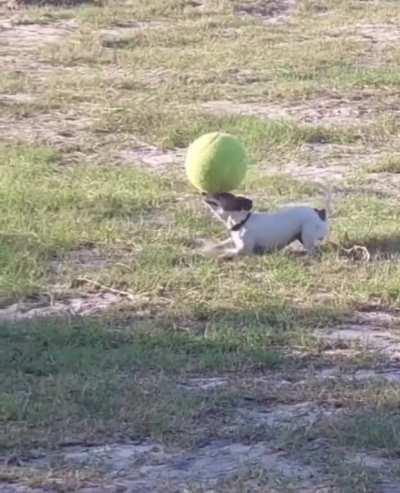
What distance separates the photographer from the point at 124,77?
10.5 meters

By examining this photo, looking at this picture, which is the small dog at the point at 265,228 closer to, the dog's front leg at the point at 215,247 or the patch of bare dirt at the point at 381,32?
the dog's front leg at the point at 215,247

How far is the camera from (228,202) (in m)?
6.00

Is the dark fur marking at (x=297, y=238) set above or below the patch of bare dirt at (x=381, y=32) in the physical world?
above

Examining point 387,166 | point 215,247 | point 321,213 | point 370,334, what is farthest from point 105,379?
point 387,166

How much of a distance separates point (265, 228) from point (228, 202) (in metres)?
0.18

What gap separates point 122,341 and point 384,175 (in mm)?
2987

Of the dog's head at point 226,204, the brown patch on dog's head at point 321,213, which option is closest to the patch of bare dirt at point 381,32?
the brown patch on dog's head at point 321,213

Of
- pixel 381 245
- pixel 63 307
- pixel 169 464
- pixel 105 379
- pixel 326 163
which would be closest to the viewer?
pixel 169 464

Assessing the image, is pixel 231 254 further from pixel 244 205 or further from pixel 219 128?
pixel 219 128

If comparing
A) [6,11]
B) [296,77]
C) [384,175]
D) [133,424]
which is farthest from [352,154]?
[6,11]

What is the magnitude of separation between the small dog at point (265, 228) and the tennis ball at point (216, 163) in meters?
0.06

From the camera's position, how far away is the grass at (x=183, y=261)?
4250 mm

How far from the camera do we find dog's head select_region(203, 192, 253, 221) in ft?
19.6

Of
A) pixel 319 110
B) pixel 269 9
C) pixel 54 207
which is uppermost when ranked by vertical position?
pixel 54 207
